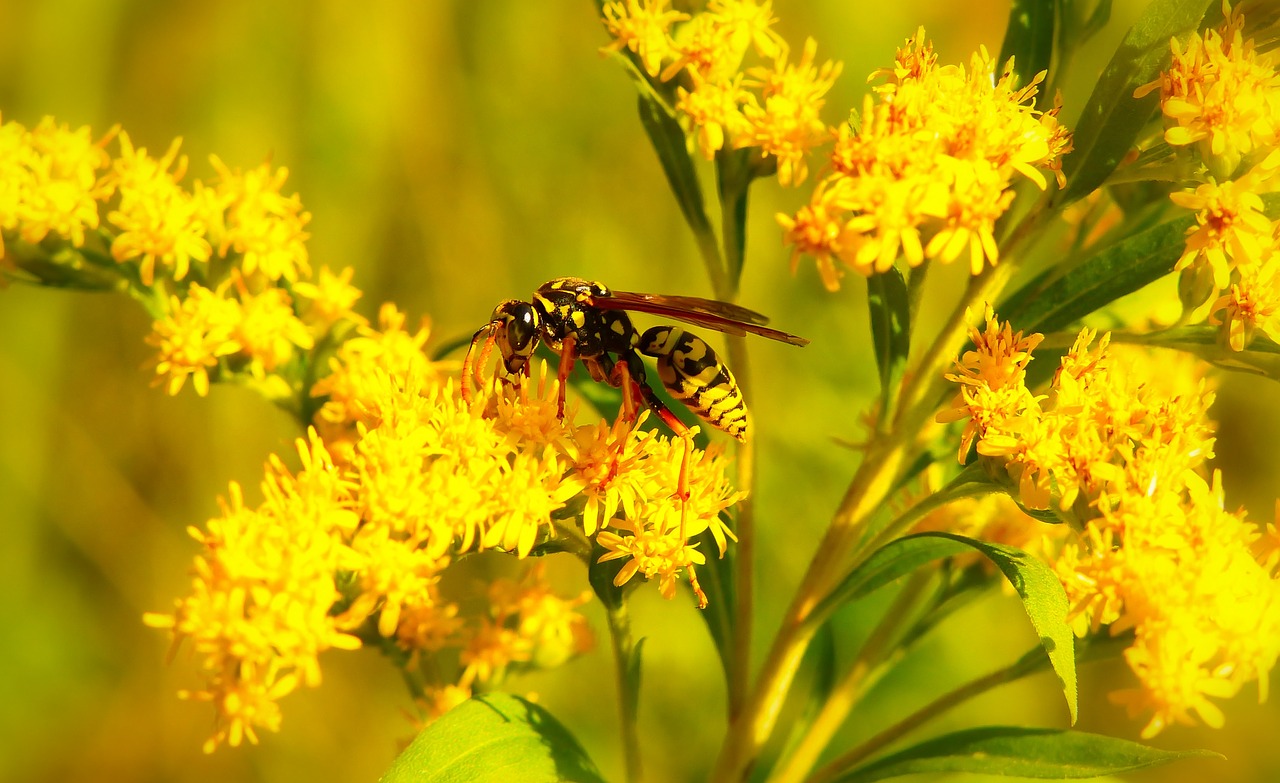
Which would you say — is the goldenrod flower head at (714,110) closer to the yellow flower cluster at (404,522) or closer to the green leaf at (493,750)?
the yellow flower cluster at (404,522)

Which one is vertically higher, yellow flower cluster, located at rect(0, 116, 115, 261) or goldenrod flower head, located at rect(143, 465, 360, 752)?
yellow flower cluster, located at rect(0, 116, 115, 261)

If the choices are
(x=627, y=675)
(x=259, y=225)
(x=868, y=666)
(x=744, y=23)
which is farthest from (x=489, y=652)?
(x=744, y=23)

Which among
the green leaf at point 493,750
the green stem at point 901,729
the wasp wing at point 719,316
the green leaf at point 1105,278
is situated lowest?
the green stem at point 901,729

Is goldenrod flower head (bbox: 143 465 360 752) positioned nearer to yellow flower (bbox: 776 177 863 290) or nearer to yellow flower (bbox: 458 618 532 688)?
yellow flower (bbox: 458 618 532 688)

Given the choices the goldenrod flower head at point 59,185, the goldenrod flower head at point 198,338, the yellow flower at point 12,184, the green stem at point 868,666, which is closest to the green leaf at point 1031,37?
the green stem at point 868,666

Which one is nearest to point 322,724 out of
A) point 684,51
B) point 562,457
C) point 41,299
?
point 41,299

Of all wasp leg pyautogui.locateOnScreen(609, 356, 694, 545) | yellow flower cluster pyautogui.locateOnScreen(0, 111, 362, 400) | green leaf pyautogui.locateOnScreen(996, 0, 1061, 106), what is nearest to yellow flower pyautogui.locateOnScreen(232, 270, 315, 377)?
→ yellow flower cluster pyautogui.locateOnScreen(0, 111, 362, 400)

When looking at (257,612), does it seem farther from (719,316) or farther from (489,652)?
(719,316)
